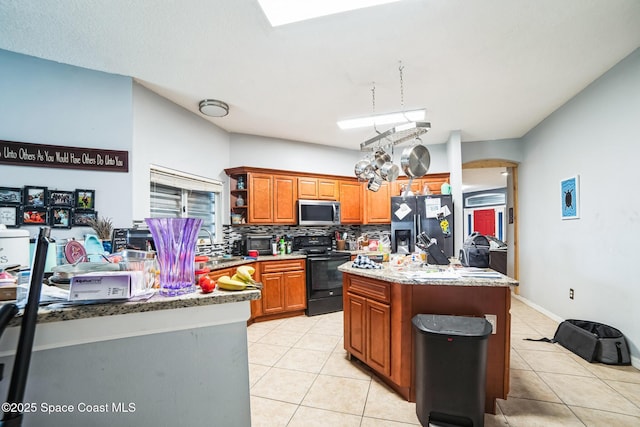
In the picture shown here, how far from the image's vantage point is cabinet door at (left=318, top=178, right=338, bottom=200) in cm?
461

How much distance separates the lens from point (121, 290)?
96 cm

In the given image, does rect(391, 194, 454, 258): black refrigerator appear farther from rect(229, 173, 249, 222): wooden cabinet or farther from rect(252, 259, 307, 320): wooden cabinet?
rect(229, 173, 249, 222): wooden cabinet

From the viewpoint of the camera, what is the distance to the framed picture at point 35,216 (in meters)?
2.29

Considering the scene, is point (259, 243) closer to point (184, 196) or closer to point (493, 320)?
point (184, 196)

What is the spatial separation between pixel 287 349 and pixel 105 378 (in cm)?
220

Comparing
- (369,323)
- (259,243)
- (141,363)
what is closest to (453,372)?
(369,323)

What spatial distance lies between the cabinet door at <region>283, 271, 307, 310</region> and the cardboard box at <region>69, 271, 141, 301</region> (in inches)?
120

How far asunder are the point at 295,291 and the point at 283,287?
19 centimetres

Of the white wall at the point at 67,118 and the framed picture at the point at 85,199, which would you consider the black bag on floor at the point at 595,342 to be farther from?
the framed picture at the point at 85,199

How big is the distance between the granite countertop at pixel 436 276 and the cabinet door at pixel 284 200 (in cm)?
206

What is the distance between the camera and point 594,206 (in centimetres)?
294

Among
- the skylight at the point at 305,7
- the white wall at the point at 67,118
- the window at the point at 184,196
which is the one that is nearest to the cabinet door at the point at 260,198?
the window at the point at 184,196

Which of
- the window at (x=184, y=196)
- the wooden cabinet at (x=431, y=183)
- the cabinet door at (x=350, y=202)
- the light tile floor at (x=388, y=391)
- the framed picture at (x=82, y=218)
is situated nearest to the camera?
the light tile floor at (x=388, y=391)

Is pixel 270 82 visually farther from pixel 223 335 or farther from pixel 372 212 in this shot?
pixel 372 212
